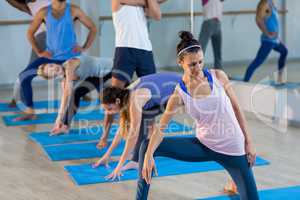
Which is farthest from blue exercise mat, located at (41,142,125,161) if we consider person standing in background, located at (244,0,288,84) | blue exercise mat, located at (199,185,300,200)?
person standing in background, located at (244,0,288,84)

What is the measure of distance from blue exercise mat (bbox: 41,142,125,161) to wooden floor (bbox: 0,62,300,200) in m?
0.07

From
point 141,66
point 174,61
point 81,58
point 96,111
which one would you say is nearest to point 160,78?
point 141,66

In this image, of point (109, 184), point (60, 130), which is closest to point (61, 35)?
point (60, 130)

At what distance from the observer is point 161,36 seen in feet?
25.4

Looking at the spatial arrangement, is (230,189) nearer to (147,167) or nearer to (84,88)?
(147,167)

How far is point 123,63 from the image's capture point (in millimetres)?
4676

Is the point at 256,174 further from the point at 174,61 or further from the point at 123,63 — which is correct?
the point at 174,61

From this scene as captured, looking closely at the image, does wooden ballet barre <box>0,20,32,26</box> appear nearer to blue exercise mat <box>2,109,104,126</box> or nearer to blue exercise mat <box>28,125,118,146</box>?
blue exercise mat <box>2,109,104,126</box>

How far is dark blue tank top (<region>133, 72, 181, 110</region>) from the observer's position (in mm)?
3953

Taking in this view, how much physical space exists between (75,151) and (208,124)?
1.90m

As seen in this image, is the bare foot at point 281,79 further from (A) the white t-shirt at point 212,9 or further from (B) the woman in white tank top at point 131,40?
(B) the woman in white tank top at point 131,40

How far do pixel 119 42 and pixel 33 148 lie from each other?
1098 mm

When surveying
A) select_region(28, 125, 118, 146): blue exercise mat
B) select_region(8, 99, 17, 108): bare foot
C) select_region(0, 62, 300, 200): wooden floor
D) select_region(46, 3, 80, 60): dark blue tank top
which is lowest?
select_region(0, 62, 300, 200): wooden floor

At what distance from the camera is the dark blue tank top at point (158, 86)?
3.95 m
